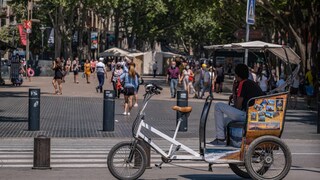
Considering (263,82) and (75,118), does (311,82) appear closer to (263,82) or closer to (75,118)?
(263,82)

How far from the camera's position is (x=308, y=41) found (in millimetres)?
46844

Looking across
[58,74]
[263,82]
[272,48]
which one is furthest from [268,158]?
[58,74]

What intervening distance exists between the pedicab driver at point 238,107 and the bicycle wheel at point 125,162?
1078mm

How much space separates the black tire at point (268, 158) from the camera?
36.5 feet

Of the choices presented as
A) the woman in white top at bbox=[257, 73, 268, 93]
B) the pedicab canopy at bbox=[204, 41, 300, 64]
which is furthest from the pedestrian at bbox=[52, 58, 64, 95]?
the pedicab canopy at bbox=[204, 41, 300, 64]

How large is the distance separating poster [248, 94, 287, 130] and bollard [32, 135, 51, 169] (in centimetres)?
337

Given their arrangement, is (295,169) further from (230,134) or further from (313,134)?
(313,134)

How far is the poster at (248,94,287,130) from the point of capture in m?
Result: 11.2

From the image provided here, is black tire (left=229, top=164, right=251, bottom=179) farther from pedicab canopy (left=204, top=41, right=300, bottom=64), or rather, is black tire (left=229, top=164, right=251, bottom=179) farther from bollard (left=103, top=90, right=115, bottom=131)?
bollard (left=103, top=90, right=115, bottom=131)

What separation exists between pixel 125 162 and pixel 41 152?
2.11 m

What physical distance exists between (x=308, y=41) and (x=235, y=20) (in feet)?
55.3

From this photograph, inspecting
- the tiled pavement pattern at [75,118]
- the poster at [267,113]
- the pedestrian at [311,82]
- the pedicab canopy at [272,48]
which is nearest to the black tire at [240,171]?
the poster at [267,113]

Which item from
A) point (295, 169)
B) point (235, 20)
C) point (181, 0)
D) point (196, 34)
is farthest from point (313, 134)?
point (196, 34)

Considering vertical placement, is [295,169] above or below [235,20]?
below
